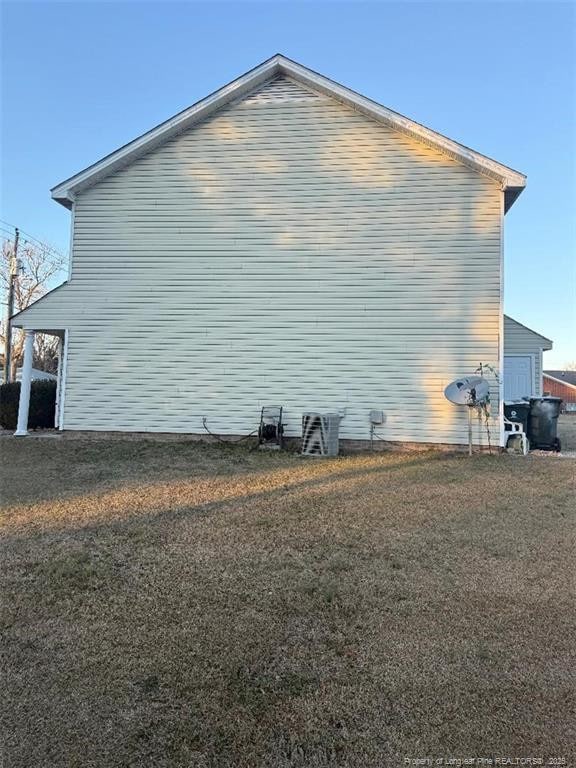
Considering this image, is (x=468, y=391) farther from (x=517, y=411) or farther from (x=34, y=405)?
(x=34, y=405)

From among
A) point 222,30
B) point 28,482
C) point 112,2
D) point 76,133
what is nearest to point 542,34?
point 222,30

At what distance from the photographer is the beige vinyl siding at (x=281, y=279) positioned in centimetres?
993

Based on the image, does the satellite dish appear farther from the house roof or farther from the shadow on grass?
the house roof

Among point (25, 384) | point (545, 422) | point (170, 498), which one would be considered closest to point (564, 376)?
point (545, 422)

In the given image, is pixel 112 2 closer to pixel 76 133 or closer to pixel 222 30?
pixel 222 30

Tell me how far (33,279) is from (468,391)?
109 ft

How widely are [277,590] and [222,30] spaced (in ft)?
38.1

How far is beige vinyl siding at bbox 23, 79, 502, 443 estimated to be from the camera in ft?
32.6

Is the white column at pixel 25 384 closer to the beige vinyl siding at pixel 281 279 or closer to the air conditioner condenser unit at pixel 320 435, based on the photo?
the beige vinyl siding at pixel 281 279

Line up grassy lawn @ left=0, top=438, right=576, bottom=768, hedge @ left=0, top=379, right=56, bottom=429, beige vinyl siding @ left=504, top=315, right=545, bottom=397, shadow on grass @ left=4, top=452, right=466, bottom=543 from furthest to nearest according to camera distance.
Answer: beige vinyl siding @ left=504, top=315, right=545, bottom=397 < hedge @ left=0, top=379, right=56, bottom=429 < shadow on grass @ left=4, top=452, right=466, bottom=543 < grassy lawn @ left=0, top=438, right=576, bottom=768

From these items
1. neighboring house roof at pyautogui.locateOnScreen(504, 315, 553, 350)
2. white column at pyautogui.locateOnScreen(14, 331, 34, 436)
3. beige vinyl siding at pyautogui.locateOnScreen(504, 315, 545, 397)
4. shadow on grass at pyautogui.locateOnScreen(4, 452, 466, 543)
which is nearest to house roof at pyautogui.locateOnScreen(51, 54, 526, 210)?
white column at pyautogui.locateOnScreen(14, 331, 34, 436)

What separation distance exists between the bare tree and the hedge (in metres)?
20.9

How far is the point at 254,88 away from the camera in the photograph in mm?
10688

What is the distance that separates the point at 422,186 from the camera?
10.1 meters
